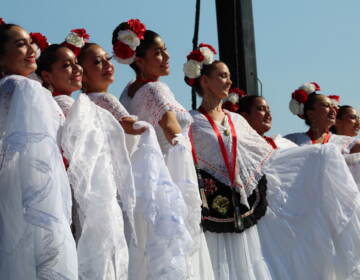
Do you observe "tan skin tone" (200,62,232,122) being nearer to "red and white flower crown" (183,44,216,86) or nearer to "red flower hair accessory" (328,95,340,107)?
"red and white flower crown" (183,44,216,86)

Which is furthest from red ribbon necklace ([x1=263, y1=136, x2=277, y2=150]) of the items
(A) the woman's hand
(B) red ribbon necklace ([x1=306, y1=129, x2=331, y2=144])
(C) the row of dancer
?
(A) the woman's hand

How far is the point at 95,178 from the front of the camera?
4.16 m

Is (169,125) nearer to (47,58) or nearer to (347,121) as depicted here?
(47,58)

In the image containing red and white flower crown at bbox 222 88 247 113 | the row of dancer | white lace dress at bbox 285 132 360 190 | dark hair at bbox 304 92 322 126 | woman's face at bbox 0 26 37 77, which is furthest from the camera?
dark hair at bbox 304 92 322 126

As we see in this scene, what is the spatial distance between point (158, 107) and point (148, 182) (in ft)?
2.30

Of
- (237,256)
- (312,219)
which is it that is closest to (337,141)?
(312,219)

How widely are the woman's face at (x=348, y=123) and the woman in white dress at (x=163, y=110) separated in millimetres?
Result: 2659

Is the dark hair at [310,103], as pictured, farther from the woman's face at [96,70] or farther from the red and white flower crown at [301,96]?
the woman's face at [96,70]

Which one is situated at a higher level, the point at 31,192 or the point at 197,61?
the point at 197,61

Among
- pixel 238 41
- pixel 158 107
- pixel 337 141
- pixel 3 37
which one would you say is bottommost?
pixel 337 141

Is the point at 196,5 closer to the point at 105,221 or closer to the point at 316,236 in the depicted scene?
the point at 316,236

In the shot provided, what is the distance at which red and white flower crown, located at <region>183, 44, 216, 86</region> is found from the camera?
5.64 m

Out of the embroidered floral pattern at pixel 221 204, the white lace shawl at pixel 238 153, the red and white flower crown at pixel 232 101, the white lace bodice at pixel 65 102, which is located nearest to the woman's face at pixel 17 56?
the white lace bodice at pixel 65 102

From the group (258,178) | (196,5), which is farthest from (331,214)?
(196,5)
